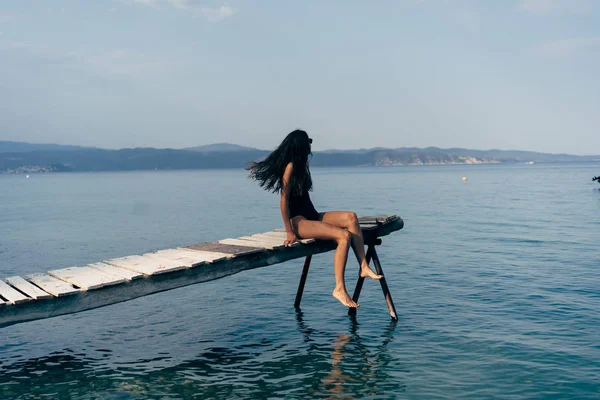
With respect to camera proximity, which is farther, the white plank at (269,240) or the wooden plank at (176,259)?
the white plank at (269,240)

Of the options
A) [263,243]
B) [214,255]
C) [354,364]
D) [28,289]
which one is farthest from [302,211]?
[28,289]

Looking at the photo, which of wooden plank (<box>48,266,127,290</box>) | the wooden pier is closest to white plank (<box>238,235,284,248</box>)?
the wooden pier

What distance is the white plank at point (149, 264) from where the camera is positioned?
1057cm

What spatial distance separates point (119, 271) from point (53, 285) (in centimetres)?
119

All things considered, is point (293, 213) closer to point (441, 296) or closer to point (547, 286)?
point (441, 296)

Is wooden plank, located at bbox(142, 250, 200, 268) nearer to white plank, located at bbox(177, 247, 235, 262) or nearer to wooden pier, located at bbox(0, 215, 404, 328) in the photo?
wooden pier, located at bbox(0, 215, 404, 328)

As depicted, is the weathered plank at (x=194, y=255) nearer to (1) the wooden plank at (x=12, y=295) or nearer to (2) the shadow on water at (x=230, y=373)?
(2) the shadow on water at (x=230, y=373)

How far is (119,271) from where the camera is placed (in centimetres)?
1091

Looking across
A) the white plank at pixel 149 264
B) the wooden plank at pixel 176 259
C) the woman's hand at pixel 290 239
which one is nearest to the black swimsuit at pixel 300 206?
the woman's hand at pixel 290 239

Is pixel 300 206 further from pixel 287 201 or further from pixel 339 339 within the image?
pixel 339 339

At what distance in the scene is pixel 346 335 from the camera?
44.0 ft

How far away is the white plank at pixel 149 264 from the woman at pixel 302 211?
244 cm

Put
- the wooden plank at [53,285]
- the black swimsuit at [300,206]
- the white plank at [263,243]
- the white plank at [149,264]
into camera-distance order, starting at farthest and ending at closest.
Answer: the black swimsuit at [300,206], the white plank at [263,243], the white plank at [149,264], the wooden plank at [53,285]

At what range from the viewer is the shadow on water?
10.1m
